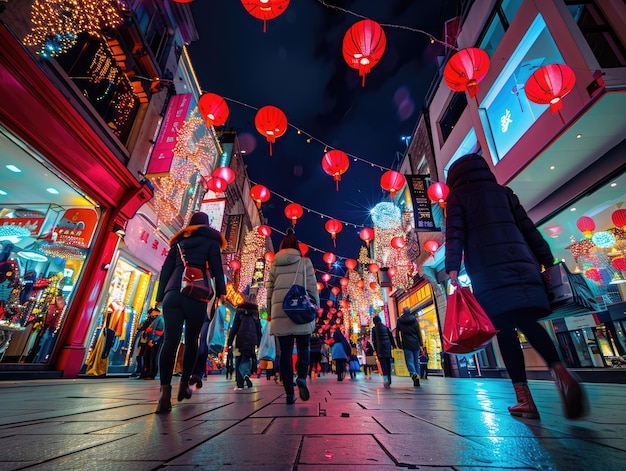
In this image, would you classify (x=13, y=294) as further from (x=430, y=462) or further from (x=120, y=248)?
(x=430, y=462)

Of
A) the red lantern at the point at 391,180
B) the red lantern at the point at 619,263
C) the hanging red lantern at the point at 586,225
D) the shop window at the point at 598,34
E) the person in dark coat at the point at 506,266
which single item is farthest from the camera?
the red lantern at the point at 391,180

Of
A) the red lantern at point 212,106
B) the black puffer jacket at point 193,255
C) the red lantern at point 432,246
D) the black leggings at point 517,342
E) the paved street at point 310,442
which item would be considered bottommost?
the paved street at point 310,442

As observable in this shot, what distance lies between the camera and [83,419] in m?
2.03

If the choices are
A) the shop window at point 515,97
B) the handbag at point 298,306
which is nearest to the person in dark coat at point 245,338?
the handbag at point 298,306

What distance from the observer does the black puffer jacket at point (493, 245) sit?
229 cm

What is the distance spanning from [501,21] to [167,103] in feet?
39.0

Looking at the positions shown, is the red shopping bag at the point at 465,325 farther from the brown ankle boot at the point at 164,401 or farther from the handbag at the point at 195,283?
the brown ankle boot at the point at 164,401

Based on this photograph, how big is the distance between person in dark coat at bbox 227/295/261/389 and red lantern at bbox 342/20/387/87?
575 cm

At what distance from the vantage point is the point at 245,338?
5969 millimetres

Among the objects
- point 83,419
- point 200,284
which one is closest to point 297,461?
point 83,419

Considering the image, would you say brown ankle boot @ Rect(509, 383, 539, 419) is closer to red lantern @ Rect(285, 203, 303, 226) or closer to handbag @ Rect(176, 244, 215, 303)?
handbag @ Rect(176, 244, 215, 303)

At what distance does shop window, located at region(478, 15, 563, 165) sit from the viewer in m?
8.16

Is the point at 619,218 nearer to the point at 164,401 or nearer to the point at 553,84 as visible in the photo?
the point at 553,84

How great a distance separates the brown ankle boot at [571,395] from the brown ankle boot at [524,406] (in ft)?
0.57
